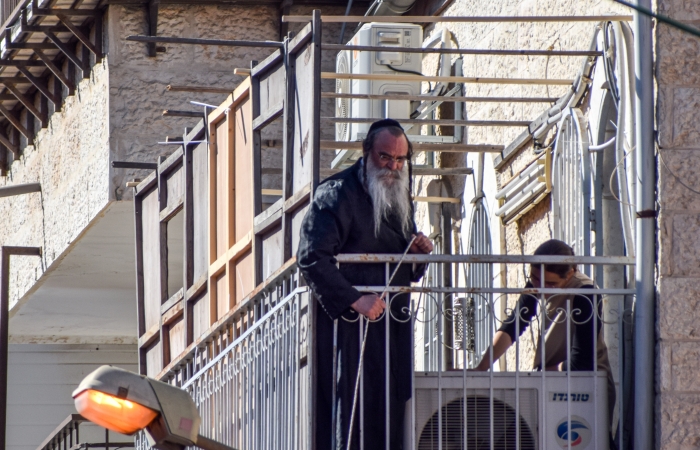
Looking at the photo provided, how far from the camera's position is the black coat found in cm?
653

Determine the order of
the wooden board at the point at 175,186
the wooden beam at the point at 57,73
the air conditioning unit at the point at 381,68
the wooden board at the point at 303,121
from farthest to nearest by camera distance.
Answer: the wooden beam at the point at 57,73
the air conditioning unit at the point at 381,68
the wooden board at the point at 175,186
the wooden board at the point at 303,121

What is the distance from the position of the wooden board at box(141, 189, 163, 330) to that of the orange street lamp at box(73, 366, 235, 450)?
8461mm

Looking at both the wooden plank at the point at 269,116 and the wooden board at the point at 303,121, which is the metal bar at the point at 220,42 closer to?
the wooden board at the point at 303,121

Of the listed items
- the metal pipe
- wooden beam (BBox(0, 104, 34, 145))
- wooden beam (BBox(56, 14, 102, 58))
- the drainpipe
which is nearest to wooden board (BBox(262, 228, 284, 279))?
the drainpipe

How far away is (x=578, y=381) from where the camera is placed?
670 centimetres

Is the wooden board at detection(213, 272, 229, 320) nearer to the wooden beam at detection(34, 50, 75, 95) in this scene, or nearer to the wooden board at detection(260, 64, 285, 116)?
the wooden board at detection(260, 64, 285, 116)

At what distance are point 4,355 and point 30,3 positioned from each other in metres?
4.93

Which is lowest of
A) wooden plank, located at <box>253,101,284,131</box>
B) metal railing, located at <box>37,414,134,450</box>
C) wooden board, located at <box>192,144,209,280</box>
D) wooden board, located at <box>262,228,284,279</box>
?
metal railing, located at <box>37,414,134,450</box>

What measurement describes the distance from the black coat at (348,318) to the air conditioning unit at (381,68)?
4.89 m

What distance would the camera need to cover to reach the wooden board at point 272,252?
900cm

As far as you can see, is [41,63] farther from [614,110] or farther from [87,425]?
[614,110]

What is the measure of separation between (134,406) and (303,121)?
4.71 metres

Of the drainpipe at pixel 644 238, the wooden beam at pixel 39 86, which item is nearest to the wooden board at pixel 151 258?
the wooden beam at pixel 39 86

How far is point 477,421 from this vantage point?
6641mm
